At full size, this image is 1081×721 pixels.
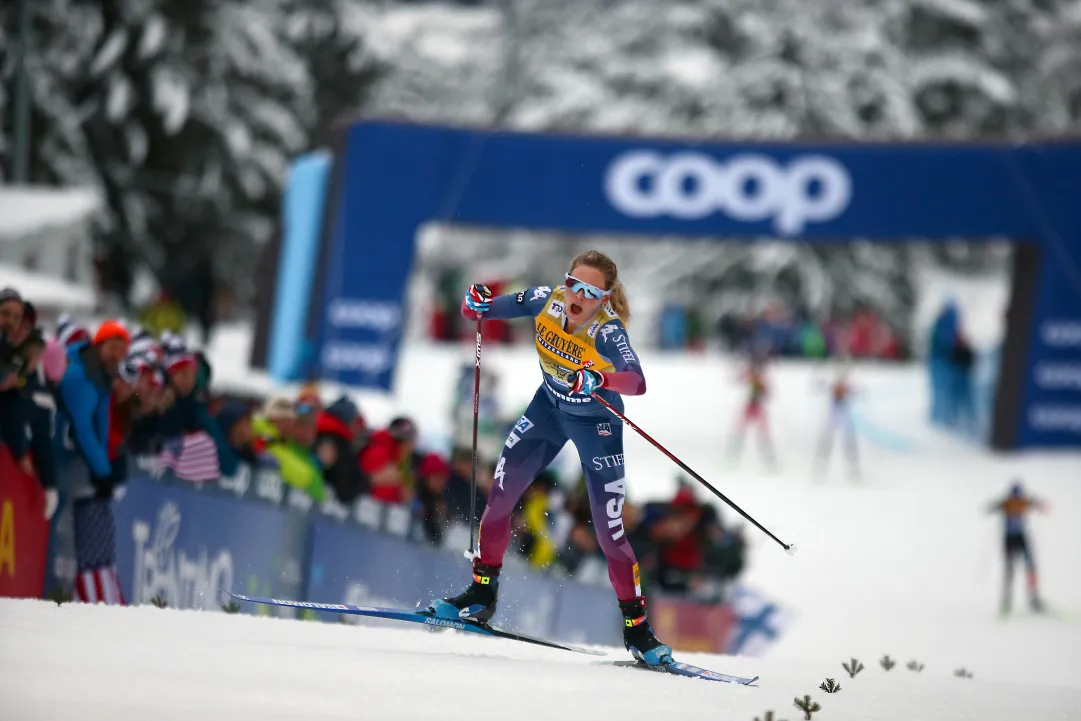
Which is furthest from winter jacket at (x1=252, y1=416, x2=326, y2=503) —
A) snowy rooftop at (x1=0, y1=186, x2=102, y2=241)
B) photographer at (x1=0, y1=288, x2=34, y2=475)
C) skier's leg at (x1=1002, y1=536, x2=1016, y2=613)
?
snowy rooftop at (x1=0, y1=186, x2=102, y2=241)

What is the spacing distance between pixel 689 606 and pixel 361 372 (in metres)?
10.5

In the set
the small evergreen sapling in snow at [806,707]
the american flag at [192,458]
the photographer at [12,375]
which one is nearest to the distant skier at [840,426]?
the american flag at [192,458]

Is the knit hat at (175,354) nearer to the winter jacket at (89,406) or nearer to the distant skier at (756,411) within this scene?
the winter jacket at (89,406)

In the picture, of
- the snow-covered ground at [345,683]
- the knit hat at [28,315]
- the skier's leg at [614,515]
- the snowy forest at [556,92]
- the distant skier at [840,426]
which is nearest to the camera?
the snow-covered ground at [345,683]

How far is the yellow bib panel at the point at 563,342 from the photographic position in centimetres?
634

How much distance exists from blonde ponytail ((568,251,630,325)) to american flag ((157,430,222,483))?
2.78m

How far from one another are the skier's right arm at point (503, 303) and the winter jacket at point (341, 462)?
2613 mm

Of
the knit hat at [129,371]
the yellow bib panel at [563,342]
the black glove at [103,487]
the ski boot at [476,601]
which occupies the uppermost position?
the yellow bib panel at [563,342]

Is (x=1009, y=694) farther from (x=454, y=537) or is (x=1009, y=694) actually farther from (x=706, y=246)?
(x=706, y=246)

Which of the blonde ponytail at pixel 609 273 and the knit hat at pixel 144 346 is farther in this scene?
the knit hat at pixel 144 346

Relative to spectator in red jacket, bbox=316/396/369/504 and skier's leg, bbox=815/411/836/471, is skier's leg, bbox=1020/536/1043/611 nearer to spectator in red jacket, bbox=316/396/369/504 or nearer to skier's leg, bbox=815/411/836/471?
skier's leg, bbox=815/411/836/471

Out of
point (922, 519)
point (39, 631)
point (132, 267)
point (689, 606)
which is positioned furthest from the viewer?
point (132, 267)

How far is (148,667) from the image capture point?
16.6 feet

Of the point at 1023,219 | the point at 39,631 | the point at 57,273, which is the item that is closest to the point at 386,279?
the point at 57,273
